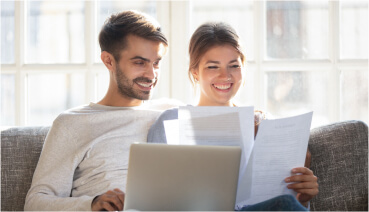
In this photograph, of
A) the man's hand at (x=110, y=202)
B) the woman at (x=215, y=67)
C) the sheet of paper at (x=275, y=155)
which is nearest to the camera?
the sheet of paper at (x=275, y=155)

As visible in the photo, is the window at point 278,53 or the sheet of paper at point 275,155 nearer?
the sheet of paper at point 275,155

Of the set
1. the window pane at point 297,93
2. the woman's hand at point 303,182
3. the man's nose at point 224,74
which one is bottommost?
the woman's hand at point 303,182

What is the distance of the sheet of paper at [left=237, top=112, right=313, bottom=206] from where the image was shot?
5.06ft

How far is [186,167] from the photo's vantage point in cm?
141

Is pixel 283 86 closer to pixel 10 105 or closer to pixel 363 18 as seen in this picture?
pixel 363 18

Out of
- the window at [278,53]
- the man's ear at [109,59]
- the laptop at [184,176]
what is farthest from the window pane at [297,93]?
the laptop at [184,176]

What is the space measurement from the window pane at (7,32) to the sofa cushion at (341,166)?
1830mm

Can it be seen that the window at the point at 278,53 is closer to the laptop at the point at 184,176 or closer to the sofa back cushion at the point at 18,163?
the sofa back cushion at the point at 18,163

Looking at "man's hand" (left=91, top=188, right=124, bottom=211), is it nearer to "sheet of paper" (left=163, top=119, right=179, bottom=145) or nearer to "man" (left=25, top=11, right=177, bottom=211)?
"man" (left=25, top=11, right=177, bottom=211)

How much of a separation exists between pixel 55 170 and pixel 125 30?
648 mm

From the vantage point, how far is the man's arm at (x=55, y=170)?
6.15ft

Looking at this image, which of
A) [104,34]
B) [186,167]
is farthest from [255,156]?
[104,34]

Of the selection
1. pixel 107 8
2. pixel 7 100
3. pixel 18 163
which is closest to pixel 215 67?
pixel 18 163

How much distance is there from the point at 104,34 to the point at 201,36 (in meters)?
0.43
